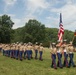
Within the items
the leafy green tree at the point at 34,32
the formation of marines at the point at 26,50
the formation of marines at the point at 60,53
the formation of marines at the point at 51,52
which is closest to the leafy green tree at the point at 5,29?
the leafy green tree at the point at 34,32

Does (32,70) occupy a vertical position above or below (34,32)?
below

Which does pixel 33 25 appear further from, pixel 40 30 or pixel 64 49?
pixel 64 49

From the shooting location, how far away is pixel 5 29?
311ft

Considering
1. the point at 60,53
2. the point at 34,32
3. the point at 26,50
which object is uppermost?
the point at 34,32

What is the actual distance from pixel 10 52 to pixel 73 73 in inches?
785

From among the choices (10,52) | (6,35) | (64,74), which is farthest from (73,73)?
(6,35)

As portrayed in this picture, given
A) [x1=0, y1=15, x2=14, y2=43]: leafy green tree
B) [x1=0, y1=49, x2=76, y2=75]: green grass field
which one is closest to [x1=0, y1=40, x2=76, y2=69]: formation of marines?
[x1=0, y1=49, x2=76, y2=75]: green grass field

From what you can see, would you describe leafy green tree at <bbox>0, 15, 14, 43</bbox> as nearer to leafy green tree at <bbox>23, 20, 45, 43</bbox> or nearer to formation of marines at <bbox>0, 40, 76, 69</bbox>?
leafy green tree at <bbox>23, 20, 45, 43</bbox>

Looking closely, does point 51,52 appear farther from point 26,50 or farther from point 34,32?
point 34,32

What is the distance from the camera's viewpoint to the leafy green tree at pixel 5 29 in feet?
305

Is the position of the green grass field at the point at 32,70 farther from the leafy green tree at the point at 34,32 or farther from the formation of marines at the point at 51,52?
the leafy green tree at the point at 34,32

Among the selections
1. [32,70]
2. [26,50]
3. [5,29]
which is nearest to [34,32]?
[5,29]

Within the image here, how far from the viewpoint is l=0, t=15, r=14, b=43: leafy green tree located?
9291cm

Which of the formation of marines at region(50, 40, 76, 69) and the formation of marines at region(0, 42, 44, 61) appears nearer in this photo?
the formation of marines at region(50, 40, 76, 69)
